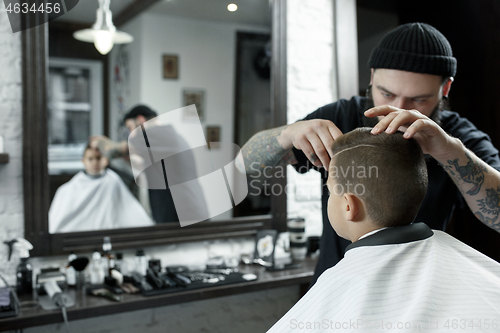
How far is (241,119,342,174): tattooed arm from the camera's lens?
1113 millimetres

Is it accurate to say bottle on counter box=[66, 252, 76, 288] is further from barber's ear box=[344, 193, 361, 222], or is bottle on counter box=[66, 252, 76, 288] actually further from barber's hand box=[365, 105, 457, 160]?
barber's hand box=[365, 105, 457, 160]

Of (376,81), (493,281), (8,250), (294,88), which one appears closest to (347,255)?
(493,281)

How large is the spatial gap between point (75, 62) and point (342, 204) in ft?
4.77

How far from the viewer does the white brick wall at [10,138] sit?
69.7 inches

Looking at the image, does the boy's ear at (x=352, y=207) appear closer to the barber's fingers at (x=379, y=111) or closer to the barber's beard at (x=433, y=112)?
the barber's fingers at (x=379, y=111)

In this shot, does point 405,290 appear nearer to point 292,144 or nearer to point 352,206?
point 352,206

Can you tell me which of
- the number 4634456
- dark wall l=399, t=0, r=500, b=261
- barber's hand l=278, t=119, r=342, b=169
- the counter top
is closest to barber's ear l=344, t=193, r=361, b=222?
barber's hand l=278, t=119, r=342, b=169

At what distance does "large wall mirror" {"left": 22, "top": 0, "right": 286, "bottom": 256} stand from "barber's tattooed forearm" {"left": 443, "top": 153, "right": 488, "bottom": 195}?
1.33 metres

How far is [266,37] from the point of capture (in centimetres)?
235

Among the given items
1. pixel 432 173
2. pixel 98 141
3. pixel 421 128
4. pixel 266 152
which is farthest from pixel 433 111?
pixel 98 141

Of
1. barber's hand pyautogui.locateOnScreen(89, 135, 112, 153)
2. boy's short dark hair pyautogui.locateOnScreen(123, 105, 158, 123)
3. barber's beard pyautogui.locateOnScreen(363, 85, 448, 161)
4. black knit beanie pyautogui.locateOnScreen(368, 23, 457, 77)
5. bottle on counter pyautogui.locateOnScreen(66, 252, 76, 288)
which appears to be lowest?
bottle on counter pyautogui.locateOnScreen(66, 252, 76, 288)

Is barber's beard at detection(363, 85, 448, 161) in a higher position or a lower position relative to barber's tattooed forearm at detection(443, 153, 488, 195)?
higher

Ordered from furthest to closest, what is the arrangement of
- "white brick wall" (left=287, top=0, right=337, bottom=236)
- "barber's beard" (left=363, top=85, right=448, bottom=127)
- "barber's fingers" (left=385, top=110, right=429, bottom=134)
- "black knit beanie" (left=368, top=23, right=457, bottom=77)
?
"white brick wall" (left=287, top=0, right=337, bottom=236) → "barber's beard" (left=363, top=85, right=448, bottom=127) → "black knit beanie" (left=368, top=23, right=457, bottom=77) → "barber's fingers" (left=385, top=110, right=429, bottom=134)

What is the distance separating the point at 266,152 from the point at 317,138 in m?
0.29
